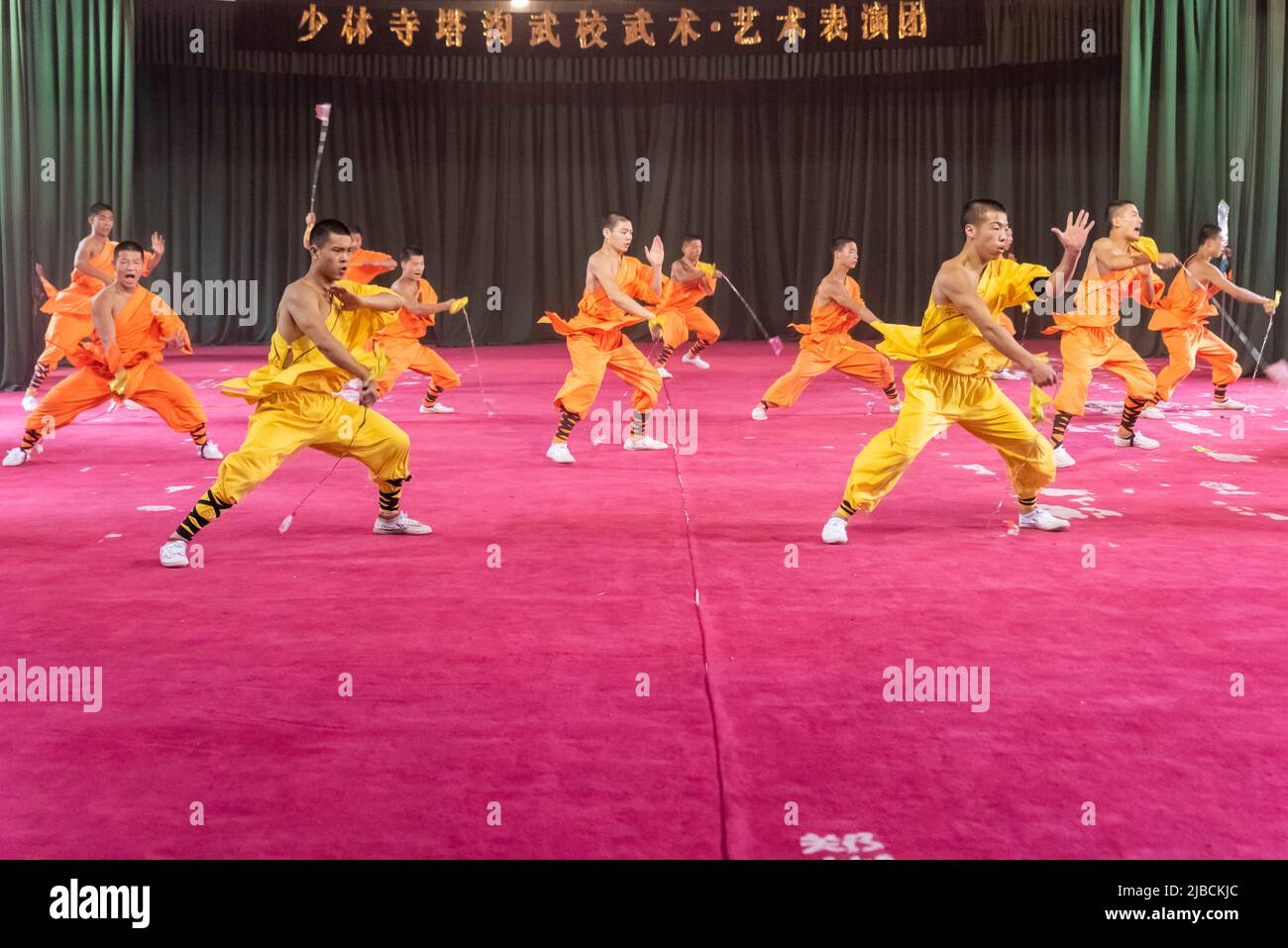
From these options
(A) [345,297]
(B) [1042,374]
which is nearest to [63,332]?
(A) [345,297]

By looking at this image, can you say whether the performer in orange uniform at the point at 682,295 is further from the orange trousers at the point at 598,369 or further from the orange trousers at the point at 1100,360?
the orange trousers at the point at 1100,360

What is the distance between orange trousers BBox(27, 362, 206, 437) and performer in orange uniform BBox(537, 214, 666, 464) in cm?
193

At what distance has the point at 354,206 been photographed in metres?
16.8

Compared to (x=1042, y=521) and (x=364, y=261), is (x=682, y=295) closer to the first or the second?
(x=364, y=261)

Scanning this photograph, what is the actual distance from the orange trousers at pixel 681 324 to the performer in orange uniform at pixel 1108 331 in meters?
4.68

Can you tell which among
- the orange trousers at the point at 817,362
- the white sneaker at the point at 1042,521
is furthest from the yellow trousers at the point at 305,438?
the orange trousers at the point at 817,362

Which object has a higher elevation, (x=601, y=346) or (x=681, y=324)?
(x=681, y=324)

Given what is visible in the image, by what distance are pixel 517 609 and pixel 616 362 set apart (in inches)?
135

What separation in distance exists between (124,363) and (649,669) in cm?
436

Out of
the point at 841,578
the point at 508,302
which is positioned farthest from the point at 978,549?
the point at 508,302

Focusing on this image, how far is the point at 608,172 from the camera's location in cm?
1706

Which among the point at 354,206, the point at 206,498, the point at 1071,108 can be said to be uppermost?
the point at 1071,108

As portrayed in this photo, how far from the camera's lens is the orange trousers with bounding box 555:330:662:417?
7383mm

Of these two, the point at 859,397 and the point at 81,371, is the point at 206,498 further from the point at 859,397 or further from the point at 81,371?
the point at 859,397
